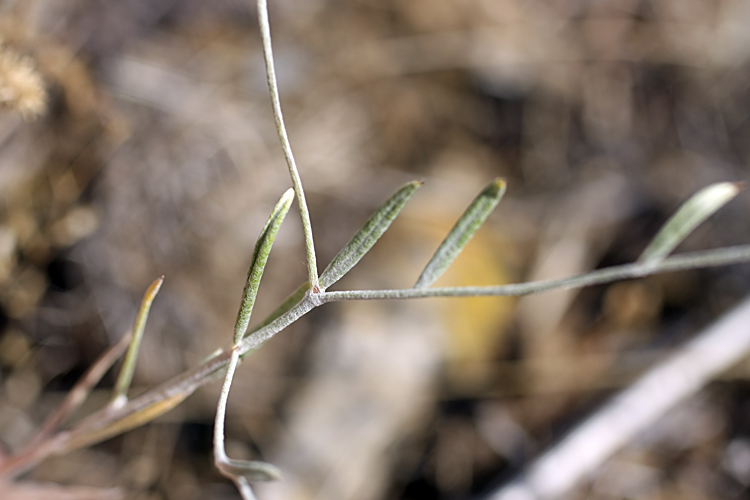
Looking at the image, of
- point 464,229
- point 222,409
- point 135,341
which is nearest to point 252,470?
point 222,409

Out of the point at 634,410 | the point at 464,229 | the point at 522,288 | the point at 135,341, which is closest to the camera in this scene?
the point at 522,288

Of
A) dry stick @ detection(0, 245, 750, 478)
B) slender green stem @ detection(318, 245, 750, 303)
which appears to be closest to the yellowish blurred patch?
dry stick @ detection(0, 245, 750, 478)

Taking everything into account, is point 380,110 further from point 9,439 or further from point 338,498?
point 9,439

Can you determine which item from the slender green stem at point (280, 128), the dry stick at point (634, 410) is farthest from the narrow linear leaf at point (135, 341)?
the dry stick at point (634, 410)

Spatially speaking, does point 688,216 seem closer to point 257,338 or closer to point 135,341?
point 257,338

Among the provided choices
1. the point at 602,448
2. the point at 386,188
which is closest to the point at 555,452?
the point at 602,448

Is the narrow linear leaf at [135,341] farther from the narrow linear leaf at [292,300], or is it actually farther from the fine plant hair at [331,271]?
the narrow linear leaf at [292,300]

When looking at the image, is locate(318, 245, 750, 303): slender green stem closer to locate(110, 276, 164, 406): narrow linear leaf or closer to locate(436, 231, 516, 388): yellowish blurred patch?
locate(110, 276, 164, 406): narrow linear leaf
